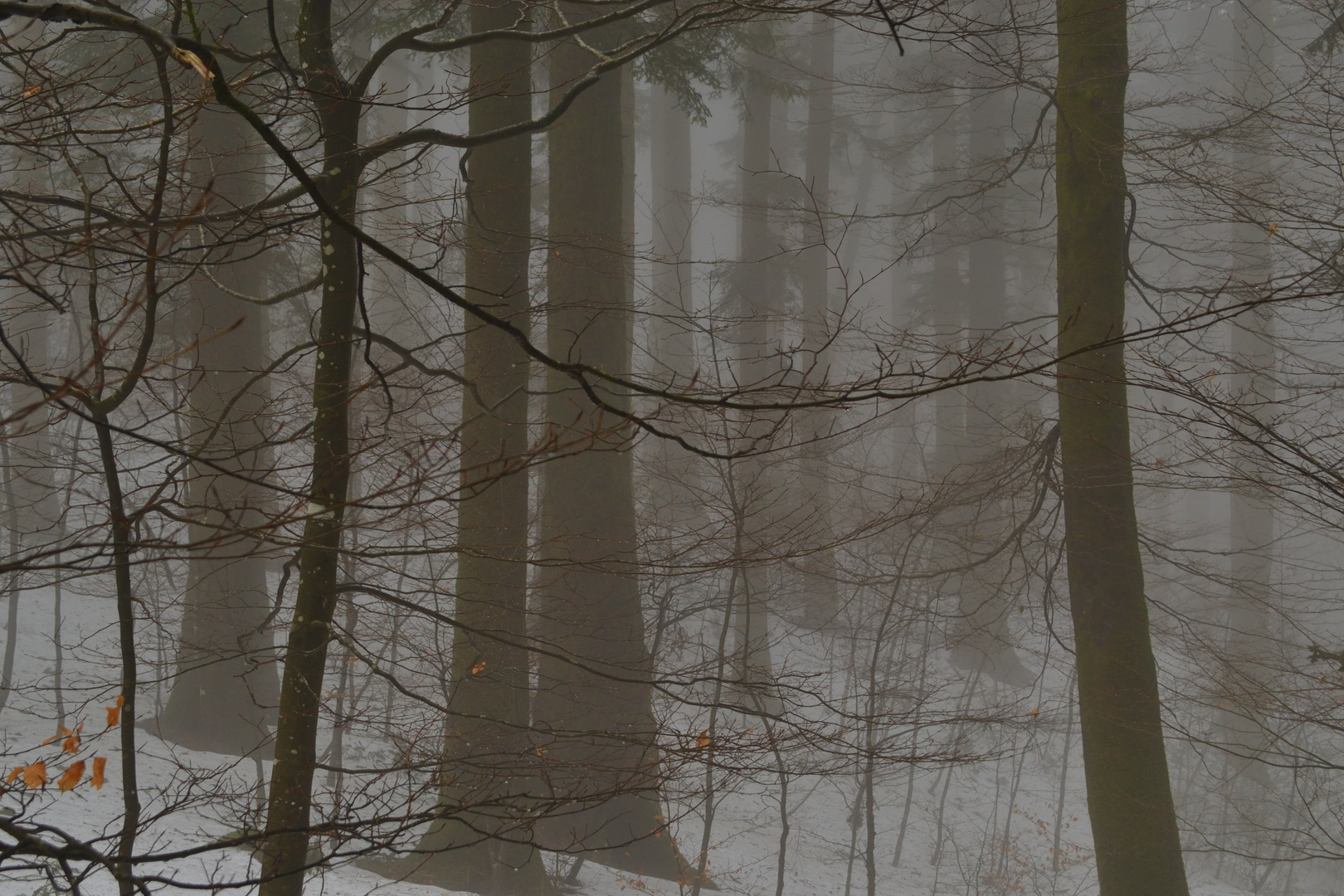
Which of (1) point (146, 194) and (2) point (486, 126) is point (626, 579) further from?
(1) point (146, 194)

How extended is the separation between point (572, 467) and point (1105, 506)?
450 cm

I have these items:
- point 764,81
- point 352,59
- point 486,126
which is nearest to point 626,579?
point 486,126

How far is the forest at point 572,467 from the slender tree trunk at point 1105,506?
28 millimetres

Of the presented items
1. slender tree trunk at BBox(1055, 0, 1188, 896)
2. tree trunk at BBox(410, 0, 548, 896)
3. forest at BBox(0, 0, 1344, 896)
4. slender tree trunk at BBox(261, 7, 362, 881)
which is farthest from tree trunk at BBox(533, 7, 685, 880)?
slender tree trunk at BBox(261, 7, 362, 881)

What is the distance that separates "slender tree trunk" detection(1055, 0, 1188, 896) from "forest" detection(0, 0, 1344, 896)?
0.09ft

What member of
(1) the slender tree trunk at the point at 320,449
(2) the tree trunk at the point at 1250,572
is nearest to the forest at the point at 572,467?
(1) the slender tree trunk at the point at 320,449

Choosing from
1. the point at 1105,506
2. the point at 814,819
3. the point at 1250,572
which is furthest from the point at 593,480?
the point at 1250,572

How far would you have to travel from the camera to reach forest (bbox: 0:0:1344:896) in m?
3.07

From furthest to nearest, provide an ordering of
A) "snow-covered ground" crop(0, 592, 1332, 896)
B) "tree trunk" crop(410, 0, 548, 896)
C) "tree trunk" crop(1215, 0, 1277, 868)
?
"snow-covered ground" crop(0, 592, 1332, 896) < "tree trunk" crop(1215, 0, 1277, 868) < "tree trunk" crop(410, 0, 548, 896)

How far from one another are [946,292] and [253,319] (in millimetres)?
15697

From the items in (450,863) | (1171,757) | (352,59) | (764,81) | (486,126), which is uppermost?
(764,81)

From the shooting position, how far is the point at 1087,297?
6.45m

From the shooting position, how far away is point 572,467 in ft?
27.7

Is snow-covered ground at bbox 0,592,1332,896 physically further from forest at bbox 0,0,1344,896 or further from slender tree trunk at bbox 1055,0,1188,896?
slender tree trunk at bbox 1055,0,1188,896
